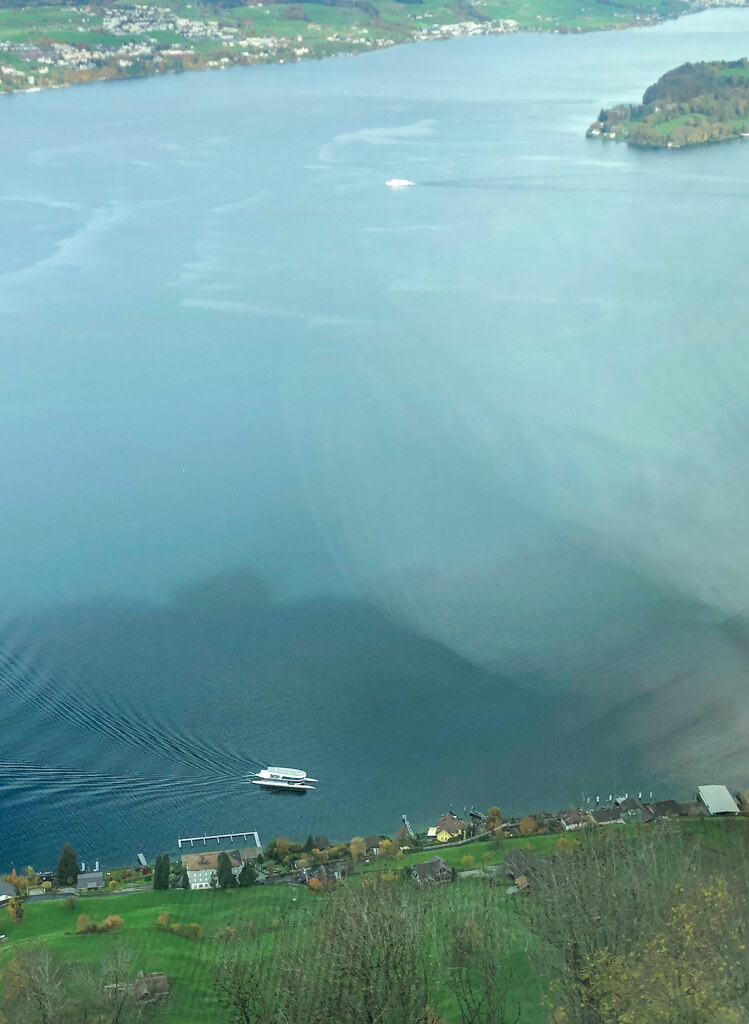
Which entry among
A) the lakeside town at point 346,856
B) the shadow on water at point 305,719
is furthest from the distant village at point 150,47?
the lakeside town at point 346,856

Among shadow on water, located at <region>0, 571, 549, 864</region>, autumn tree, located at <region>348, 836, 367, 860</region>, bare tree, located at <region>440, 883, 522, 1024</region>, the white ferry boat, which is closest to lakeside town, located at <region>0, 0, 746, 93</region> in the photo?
shadow on water, located at <region>0, 571, 549, 864</region>

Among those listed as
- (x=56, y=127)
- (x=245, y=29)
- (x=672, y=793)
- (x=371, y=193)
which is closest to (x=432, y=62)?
(x=245, y=29)

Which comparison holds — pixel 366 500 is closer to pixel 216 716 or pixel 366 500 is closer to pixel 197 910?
pixel 216 716

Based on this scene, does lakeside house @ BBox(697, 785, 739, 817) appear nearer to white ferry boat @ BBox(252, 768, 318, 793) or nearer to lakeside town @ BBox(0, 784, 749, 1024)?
lakeside town @ BBox(0, 784, 749, 1024)

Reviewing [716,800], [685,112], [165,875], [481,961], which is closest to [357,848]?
[165,875]

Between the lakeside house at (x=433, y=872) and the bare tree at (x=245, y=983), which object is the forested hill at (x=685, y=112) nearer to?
the lakeside house at (x=433, y=872)
